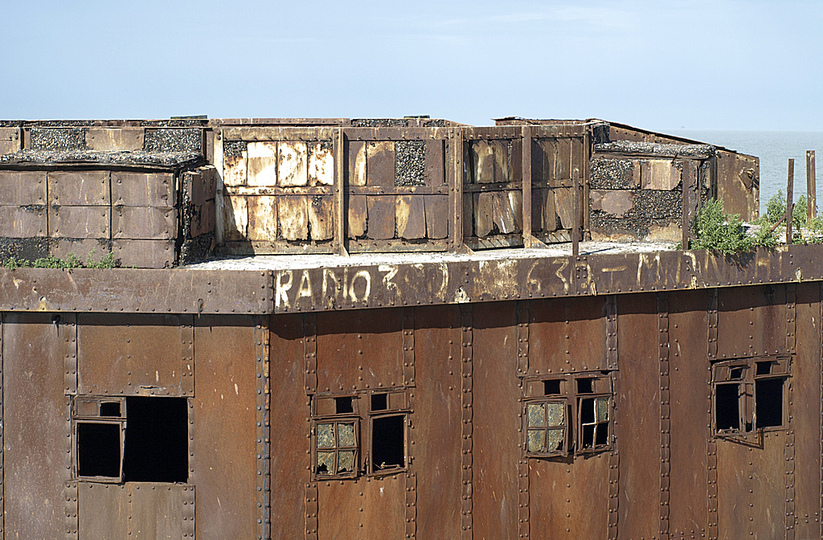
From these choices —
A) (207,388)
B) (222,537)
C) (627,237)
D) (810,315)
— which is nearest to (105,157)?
(207,388)

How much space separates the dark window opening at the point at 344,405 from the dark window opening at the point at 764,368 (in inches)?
249

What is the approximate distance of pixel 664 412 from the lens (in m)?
13.2

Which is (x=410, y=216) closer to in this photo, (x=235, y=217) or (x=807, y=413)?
(x=235, y=217)

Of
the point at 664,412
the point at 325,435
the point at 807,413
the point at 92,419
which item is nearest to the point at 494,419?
the point at 325,435

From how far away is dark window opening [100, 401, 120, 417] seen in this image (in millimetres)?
11686

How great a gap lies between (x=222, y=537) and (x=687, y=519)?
6515mm

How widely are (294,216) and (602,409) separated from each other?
502 cm

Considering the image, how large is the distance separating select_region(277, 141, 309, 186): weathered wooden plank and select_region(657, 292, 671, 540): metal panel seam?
17.1ft

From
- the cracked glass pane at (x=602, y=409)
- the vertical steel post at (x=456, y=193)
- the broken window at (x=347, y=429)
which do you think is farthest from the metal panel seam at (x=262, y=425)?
the cracked glass pane at (x=602, y=409)

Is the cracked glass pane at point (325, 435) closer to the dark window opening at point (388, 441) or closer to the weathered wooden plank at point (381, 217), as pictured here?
the weathered wooden plank at point (381, 217)

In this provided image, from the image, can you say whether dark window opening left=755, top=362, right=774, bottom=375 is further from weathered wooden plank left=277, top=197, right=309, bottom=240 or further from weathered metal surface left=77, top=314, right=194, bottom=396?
weathered metal surface left=77, top=314, right=194, bottom=396

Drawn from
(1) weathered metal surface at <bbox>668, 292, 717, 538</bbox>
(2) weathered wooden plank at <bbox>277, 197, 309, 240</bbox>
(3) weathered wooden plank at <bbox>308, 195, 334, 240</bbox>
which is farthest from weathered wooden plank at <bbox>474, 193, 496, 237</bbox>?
(1) weathered metal surface at <bbox>668, 292, 717, 538</bbox>

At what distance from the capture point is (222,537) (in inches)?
456

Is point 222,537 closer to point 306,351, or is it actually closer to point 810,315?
point 306,351
